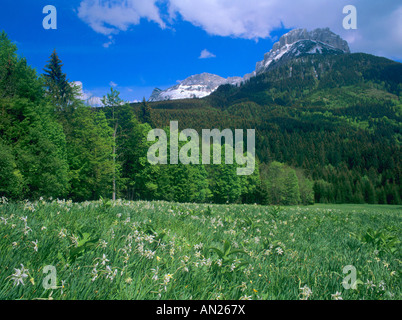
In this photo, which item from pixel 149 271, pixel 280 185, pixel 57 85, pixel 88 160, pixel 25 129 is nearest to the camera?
pixel 149 271

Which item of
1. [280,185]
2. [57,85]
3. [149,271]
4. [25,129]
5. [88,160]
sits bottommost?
[280,185]

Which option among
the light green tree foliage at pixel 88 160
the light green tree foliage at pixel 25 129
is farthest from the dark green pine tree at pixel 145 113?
the light green tree foliage at pixel 25 129

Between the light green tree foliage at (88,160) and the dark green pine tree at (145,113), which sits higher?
the dark green pine tree at (145,113)

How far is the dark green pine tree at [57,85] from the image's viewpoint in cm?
3691

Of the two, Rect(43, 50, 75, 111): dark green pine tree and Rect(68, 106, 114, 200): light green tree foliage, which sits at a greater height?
Rect(43, 50, 75, 111): dark green pine tree

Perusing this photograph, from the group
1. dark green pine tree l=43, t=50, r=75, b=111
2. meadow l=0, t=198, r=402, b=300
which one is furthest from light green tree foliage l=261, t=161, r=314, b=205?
meadow l=0, t=198, r=402, b=300

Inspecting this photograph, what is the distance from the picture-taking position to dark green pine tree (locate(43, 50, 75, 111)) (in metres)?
36.9

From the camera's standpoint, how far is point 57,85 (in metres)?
39.2

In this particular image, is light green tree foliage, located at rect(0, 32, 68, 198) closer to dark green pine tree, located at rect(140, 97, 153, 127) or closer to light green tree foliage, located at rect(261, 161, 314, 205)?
dark green pine tree, located at rect(140, 97, 153, 127)

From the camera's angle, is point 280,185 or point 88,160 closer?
point 88,160

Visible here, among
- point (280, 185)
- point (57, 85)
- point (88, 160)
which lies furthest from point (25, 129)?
point (280, 185)

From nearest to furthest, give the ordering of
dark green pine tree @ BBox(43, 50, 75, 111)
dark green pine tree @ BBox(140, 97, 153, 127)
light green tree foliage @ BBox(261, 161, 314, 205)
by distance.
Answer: dark green pine tree @ BBox(43, 50, 75, 111) < dark green pine tree @ BBox(140, 97, 153, 127) < light green tree foliage @ BBox(261, 161, 314, 205)

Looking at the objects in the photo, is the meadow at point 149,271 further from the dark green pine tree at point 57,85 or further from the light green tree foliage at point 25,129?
the dark green pine tree at point 57,85

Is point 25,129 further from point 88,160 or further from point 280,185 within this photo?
point 280,185
